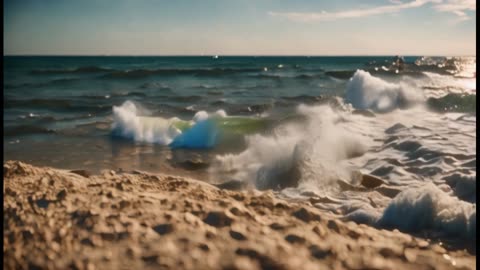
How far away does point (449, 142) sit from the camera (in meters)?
5.82

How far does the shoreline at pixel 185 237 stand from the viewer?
2008mm

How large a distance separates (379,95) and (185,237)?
11.5 m

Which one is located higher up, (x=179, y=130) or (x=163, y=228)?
(x=163, y=228)

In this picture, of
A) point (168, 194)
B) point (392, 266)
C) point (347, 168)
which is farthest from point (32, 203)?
point (347, 168)

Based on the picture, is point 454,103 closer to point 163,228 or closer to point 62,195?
point 163,228

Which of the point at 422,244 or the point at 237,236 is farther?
the point at 422,244

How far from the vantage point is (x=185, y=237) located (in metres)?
2.17

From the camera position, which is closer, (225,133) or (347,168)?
(347,168)

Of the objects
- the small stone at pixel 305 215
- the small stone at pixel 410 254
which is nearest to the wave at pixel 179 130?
the small stone at pixel 305 215

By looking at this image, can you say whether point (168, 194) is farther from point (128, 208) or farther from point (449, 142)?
point (449, 142)

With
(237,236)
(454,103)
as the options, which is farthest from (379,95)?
(237,236)

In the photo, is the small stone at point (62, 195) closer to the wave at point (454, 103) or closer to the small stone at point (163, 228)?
the small stone at point (163, 228)

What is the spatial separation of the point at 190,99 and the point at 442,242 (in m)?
12.9

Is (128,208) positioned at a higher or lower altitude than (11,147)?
higher
